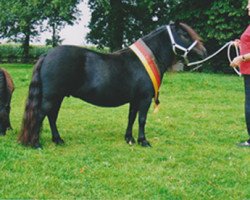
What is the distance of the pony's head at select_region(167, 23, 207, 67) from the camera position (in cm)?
781

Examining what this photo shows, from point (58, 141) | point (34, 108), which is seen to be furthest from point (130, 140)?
point (34, 108)

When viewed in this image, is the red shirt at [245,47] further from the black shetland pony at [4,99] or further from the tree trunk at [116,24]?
the tree trunk at [116,24]

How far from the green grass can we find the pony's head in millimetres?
644

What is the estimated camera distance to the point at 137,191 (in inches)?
216

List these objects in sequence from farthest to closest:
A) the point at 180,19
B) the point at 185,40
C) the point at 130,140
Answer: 1. the point at 180,19
2. the point at 130,140
3. the point at 185,40

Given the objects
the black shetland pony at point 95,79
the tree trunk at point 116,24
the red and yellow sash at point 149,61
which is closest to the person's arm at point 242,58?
the black shetland pony at point 95,79

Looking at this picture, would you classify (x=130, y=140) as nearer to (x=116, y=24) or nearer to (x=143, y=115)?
(x=143, y=115)

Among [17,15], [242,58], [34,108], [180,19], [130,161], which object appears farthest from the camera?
[17,15]

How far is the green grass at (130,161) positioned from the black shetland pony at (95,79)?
456 millimetres

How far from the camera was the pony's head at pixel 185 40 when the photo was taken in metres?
7.81

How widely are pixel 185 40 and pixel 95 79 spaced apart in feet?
5.71

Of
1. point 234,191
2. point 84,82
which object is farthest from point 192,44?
point 234,191

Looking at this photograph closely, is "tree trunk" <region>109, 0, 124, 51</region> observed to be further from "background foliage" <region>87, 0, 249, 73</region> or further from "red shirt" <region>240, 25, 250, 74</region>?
"red shirt" <region>240, 25, 250, 74</region>

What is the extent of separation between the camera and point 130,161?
684 cm
